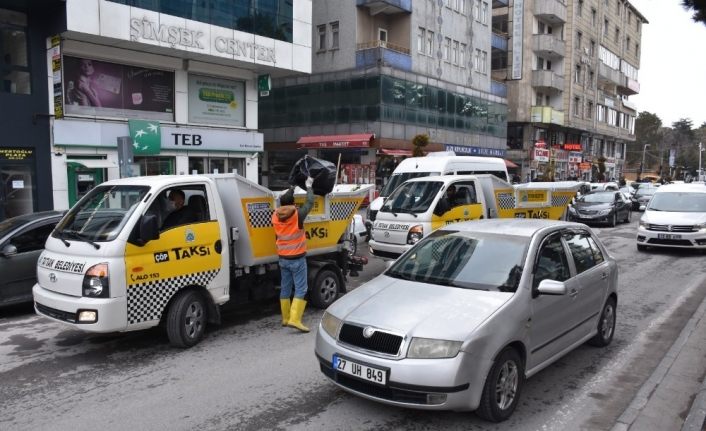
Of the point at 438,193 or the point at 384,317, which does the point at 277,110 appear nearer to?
the point at 438,193

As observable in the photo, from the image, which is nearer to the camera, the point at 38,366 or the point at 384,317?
the point at 384,317

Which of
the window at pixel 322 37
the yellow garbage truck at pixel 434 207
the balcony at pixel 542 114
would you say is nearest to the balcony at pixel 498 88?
the balcony at pixel 542 114

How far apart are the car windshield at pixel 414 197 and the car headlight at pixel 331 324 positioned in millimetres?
5966

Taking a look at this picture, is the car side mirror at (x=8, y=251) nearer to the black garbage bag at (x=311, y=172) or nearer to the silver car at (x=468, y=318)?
the black garbage bag at (x=311, y=172)

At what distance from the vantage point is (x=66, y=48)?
15.4 metres

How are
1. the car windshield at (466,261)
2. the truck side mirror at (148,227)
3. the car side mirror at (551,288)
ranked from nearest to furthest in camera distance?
the car side mirror at (551,288) → the car windshield at (466,261) → the truck side mirror at (148,227)

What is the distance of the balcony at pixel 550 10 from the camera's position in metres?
47.5

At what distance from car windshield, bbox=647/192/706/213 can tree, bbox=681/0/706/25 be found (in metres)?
9.52

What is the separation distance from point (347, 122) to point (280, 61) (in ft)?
45.1

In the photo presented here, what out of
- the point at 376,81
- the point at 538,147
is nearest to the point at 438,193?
the point at 376,81

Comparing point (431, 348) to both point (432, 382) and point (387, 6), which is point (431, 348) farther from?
point (387, 6)

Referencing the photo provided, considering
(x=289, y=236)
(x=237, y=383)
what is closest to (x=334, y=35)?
(x=289, y=236)

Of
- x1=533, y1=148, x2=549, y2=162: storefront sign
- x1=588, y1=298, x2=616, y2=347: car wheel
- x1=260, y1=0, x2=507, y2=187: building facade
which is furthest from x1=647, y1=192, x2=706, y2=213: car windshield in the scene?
x1=533, y1=148, x2=549, y2=162: storefront sign

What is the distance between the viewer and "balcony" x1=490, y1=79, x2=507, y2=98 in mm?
43362
